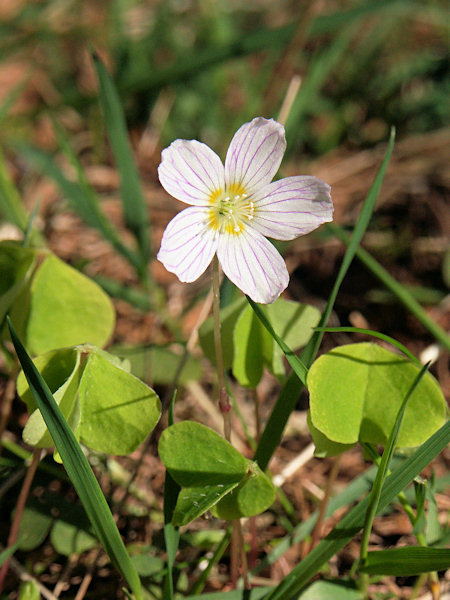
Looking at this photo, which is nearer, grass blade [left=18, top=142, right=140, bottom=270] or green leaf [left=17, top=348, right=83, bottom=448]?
green leaf [left=17, top=348, right=83, bottom=448]

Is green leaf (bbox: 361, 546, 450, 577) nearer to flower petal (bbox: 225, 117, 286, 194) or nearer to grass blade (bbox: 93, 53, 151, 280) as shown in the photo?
flower petal (bbox: 225, 117, 286, 194)

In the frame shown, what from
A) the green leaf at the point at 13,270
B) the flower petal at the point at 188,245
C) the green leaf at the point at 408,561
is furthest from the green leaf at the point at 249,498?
the green leaf at the point at 13,270

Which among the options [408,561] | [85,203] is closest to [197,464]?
[408,561]

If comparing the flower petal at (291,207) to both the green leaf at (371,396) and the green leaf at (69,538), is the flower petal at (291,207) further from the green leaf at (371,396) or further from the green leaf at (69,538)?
the green leaf at (69,538)

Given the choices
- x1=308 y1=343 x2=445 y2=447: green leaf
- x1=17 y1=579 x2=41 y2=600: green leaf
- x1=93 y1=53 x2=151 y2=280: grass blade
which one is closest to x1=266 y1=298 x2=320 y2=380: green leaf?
x1=308 y1=343 x2=445 y2=447: green leaf

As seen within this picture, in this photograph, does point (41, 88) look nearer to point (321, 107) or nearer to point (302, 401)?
point (321, 107)

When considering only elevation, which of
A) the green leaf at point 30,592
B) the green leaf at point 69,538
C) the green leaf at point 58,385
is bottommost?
the green leaf at point 30,592
